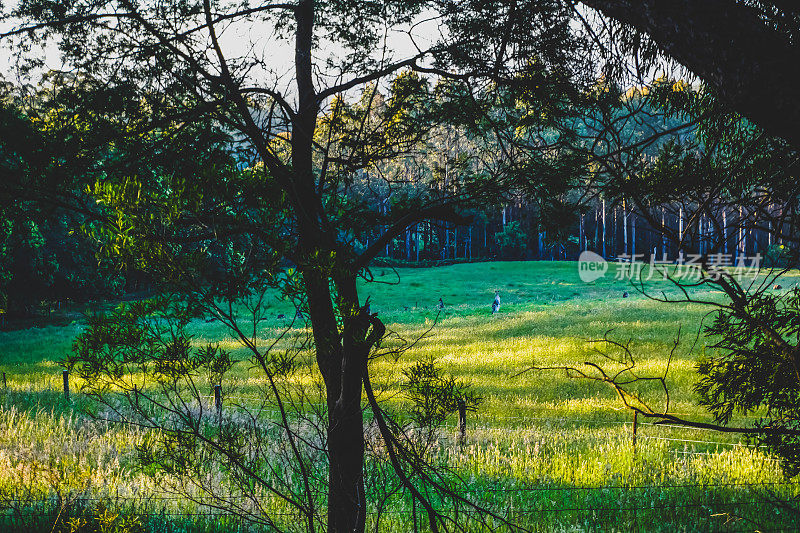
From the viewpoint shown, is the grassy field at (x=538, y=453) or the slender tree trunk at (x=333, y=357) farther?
the grassy field at (x=538, y=453)

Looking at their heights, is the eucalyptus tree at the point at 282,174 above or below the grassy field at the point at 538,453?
above

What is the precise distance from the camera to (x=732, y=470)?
315 inches

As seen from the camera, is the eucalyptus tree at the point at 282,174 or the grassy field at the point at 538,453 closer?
the eucalyptus tree at the point at 282,174

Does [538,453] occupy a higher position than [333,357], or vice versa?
[333,357]

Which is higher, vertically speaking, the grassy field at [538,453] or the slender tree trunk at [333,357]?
the slender tree trunk at [333,357]

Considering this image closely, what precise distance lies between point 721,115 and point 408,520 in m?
5.23

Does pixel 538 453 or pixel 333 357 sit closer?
pixel 333 357

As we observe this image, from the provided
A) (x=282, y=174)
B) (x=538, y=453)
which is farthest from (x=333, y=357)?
(x=538, y=453)

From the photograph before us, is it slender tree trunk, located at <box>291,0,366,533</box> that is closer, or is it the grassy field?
slender tree trunk, located at <box>291,0,366,533</box>

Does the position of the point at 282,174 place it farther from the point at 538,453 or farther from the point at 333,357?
the point at 538,453

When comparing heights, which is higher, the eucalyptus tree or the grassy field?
the eucalyptus tree

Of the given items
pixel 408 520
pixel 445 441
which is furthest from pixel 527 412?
pixel 408 520

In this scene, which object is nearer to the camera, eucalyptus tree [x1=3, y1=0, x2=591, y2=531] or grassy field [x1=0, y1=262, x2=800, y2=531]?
eucalyptus tree [x1=3, y1=0, x2=591, y2=531]

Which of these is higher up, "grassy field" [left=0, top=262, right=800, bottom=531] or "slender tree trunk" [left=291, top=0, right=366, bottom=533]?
"slender tree trunk" [left=291, top=0, right=366, bottom=533]
